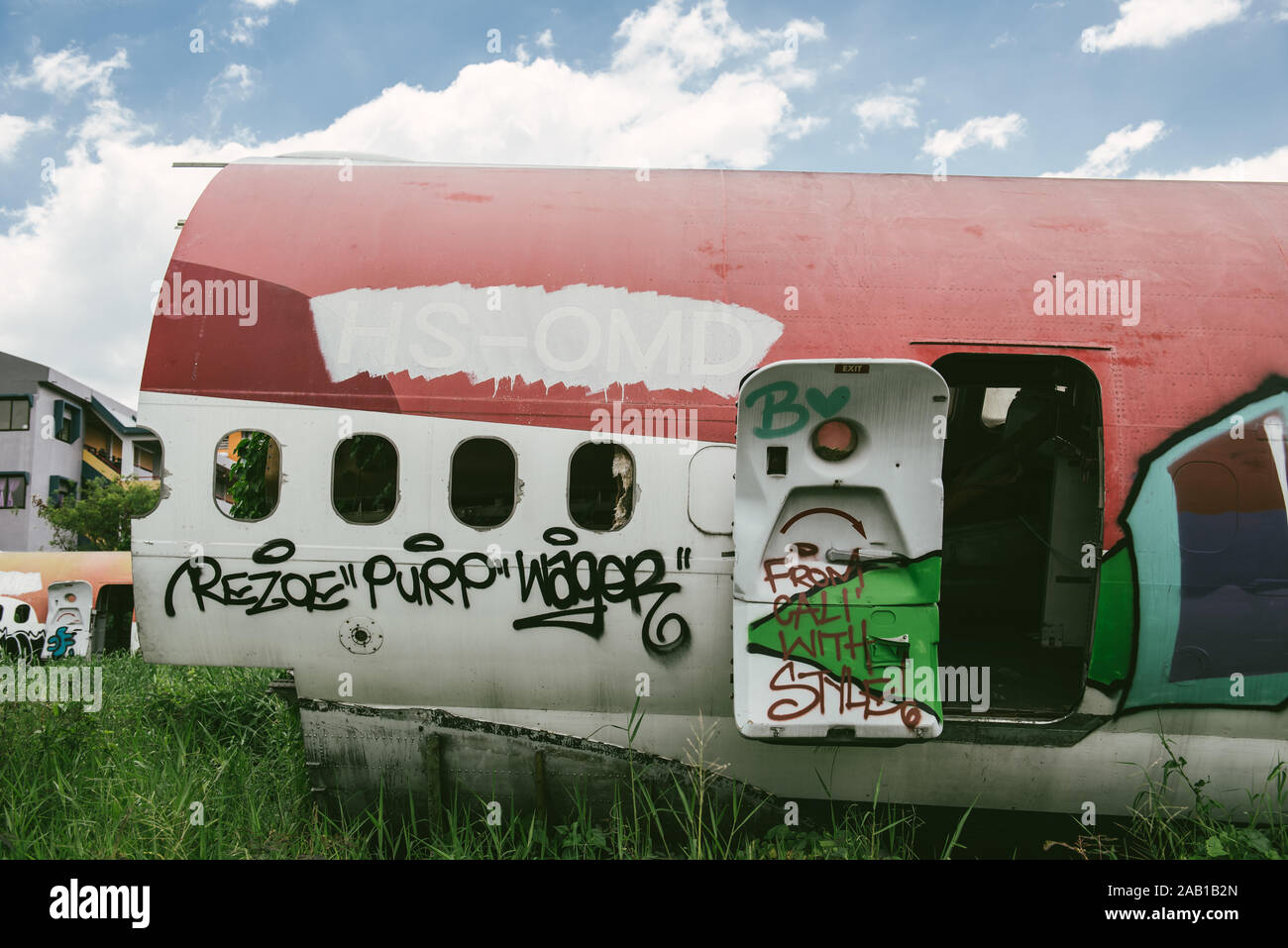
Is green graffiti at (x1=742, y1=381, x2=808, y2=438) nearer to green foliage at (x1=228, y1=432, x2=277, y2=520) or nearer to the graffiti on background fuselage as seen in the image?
the graffiti on background fuselage

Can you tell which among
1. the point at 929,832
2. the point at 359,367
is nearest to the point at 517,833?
the point at 929,832

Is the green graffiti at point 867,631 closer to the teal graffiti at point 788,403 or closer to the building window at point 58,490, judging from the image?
the teal graffiti at point 788,403

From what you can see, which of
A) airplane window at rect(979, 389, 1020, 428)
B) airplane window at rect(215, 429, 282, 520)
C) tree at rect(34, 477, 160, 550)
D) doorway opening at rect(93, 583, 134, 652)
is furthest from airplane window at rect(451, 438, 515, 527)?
tree at rect(34, 477, 160, 550)

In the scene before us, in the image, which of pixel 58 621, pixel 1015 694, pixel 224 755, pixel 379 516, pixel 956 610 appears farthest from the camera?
pixel 58 621

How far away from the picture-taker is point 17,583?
16734 millimetres

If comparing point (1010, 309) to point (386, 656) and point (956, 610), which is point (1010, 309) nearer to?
point (956, 610)

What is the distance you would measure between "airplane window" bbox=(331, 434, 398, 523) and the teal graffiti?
208 centimetres

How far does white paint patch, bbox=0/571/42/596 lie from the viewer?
54.6 feet

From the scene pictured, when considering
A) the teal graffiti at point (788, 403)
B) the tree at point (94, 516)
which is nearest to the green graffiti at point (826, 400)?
the teal graffiti at point (788, 403)

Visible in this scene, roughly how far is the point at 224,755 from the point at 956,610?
5.77 metres

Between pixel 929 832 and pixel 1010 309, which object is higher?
pixel 1010 309

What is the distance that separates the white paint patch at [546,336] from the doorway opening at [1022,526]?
52.8 inches

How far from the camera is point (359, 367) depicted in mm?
4508

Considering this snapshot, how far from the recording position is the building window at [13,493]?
121 ft
